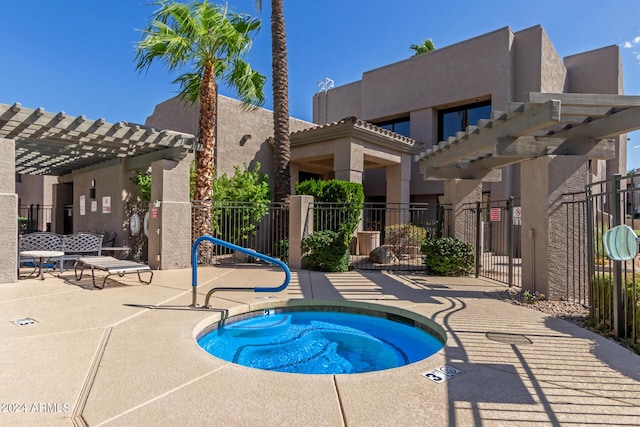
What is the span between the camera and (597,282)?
5.54 meters

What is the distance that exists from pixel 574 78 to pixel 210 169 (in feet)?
58.2

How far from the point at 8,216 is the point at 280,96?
27.4 ft

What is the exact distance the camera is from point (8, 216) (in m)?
7.96

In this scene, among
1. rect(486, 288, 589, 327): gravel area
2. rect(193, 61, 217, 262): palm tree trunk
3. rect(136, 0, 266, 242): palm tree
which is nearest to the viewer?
rect(486, 288, 589, 327): gravel area

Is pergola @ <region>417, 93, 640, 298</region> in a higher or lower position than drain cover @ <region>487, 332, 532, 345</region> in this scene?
higher

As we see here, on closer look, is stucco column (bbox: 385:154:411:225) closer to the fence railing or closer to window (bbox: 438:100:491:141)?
window (bbox: 438:100:491:141)

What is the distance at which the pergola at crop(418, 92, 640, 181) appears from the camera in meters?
5.74

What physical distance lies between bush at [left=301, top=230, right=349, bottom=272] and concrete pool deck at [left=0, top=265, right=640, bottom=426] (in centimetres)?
467

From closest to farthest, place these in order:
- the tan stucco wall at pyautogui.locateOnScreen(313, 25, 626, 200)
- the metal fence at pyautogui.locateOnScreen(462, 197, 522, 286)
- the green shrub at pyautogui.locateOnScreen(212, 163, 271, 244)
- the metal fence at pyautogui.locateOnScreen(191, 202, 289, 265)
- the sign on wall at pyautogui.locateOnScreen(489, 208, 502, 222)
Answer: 1. the metal fence at pyautogui.locateOnScreen(462, 197, 522, 286)
2. the sign on wall at pyautogui.locateOnScreen(489, 208, 502, 222)
3. the metal fence at pyautogui.locateOnScreen(191, 202, 289, 265)
4. the green shrub at pyautogui.locateOnScreen(212, 163, 271, 244)
5. the tan stucco wall at pyautogui.locateOnScreen(313, 25, 626, 200)

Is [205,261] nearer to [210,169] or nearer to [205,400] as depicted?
[210,169]

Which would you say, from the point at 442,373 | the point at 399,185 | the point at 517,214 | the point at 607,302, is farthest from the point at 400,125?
the point at 442,373

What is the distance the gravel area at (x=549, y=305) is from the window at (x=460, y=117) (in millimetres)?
11505

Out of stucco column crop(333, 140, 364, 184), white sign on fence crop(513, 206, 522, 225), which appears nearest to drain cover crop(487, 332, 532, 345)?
white sign on fence crop(513, 206, 522, 225)

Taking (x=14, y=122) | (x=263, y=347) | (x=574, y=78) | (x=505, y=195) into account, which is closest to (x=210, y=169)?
(x=14, y=122)
